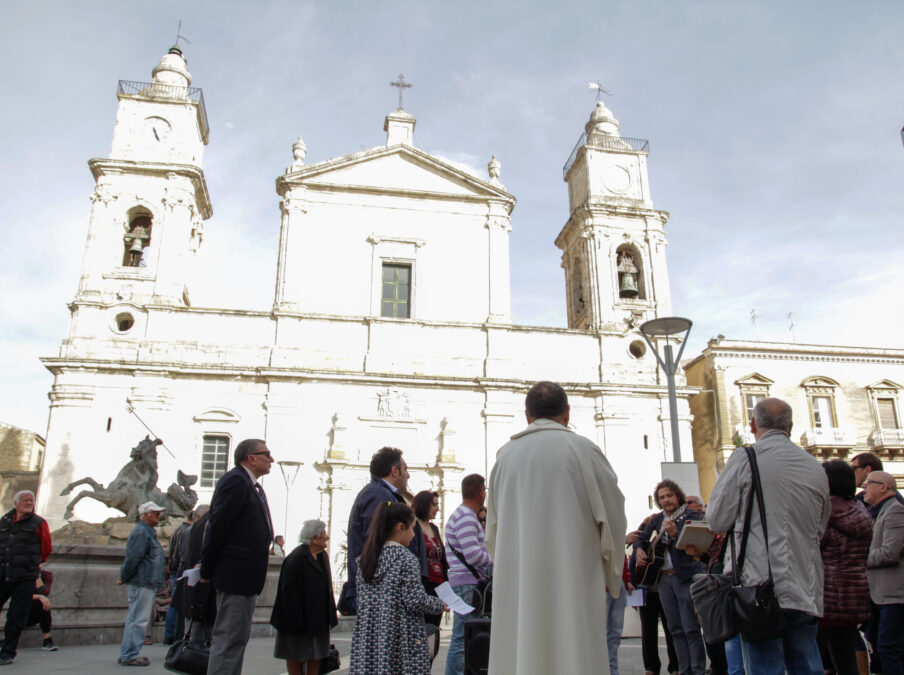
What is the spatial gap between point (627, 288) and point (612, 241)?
1.57 m

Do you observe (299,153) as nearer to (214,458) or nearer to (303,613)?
(214,458)

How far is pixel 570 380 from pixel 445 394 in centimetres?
353

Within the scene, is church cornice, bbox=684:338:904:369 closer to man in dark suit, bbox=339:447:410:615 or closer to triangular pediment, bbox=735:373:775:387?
triangular pediment, bbox=735:373:775:387

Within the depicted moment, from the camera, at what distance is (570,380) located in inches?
792

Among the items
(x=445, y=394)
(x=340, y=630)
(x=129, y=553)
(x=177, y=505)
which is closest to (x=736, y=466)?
(x=129, y=553)

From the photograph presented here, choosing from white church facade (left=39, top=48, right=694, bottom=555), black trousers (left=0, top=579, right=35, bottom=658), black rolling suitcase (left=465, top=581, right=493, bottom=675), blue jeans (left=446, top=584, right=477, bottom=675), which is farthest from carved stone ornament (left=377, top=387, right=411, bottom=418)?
black rolling suitcase (left=465, top=581, right=493, bottom=675)

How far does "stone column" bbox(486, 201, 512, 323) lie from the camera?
20547 millimetres

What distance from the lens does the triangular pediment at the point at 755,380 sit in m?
25.2

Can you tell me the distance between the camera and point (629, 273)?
72.0 feet

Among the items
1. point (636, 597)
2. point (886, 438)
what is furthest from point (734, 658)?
point (886, 438)

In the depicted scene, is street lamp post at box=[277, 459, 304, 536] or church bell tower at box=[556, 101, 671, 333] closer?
street lamp post at box=[277, 459, 304, 536]

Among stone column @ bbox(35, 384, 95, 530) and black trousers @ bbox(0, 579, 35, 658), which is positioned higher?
stone column @ bbox(35, 384, 95, 530)

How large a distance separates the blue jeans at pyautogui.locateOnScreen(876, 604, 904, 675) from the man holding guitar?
1408mm

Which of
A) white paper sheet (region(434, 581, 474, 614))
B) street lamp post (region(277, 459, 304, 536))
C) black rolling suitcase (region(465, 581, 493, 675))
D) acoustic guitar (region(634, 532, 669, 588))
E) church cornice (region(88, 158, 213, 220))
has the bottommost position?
black rolling suitcase (region(465, 581, 493, 675))
